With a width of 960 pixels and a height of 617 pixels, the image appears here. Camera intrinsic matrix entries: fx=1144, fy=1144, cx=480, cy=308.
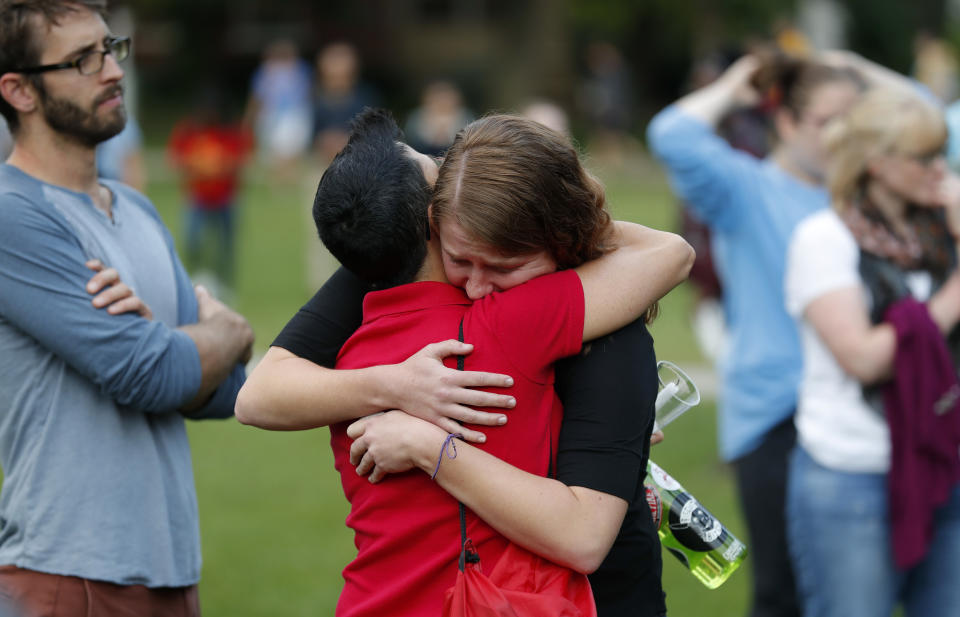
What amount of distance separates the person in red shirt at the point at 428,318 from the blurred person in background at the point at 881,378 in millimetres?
1511

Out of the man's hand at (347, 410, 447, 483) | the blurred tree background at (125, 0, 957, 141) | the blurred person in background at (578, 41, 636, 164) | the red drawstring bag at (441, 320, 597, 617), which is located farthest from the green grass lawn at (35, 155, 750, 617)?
the blurred tree background at (125, 0, 957, 141)

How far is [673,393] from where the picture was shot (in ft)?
8.55

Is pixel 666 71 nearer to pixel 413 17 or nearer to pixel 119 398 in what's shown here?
pixel 413 17

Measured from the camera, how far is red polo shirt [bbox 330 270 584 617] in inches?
84.2

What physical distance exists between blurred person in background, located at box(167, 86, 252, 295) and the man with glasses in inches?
420

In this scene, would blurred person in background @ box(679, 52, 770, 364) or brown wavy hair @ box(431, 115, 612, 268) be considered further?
blurred person in background @ box(679, 52, 770, 364)

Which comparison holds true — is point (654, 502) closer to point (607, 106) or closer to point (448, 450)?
point (448, 450)

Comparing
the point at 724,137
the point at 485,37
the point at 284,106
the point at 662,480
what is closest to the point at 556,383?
the point at 662,480

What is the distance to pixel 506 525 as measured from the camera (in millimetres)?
2111

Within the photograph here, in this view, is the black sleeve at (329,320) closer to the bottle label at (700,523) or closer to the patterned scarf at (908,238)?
the bottle label at (700,523)

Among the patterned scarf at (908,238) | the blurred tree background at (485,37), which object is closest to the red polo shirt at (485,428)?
the patterned scarf at (908,238)

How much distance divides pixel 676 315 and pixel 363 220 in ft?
36.3

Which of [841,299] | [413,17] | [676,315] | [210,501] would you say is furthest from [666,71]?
[841,299]

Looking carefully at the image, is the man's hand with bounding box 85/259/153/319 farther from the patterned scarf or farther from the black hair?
the patterned scarf
